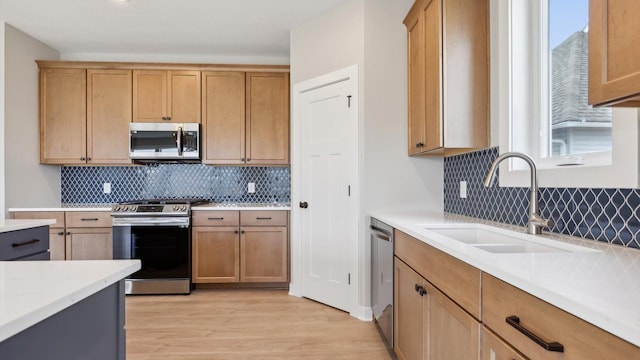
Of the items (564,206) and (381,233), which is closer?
(564,206)

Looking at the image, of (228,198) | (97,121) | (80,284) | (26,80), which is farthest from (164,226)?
(80,284)

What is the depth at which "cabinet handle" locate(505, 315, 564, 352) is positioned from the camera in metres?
0.78

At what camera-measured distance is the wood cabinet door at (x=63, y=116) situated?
12.8 ft

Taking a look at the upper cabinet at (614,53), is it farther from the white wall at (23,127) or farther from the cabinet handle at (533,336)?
the white wall at (23,127)

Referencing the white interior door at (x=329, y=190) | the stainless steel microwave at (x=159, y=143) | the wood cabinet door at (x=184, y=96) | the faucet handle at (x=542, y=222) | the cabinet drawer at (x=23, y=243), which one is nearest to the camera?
the faucet handle at (x=542, y=222)

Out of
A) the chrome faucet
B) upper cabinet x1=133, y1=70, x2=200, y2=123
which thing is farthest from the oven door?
the chrome faucet

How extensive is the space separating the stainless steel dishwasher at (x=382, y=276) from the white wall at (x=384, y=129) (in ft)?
0.58

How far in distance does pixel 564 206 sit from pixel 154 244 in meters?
3.40

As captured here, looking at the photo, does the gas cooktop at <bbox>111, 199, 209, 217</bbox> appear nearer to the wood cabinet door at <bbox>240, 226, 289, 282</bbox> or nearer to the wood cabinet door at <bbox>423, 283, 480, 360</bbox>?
the wood cabinet door at <bbox>240, 226, 289, 282</bbox>

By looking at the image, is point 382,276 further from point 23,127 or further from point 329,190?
point 23,127

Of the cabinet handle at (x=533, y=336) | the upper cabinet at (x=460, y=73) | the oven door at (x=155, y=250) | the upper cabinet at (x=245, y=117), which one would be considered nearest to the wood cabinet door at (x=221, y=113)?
the upper cabinet at (x=245, y=117)

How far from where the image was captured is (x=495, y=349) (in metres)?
1.04

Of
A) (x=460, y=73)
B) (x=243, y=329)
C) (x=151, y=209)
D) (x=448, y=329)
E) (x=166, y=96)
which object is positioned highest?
(x=166, y=96)

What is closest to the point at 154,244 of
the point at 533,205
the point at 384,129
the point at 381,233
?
the point at 381,233
